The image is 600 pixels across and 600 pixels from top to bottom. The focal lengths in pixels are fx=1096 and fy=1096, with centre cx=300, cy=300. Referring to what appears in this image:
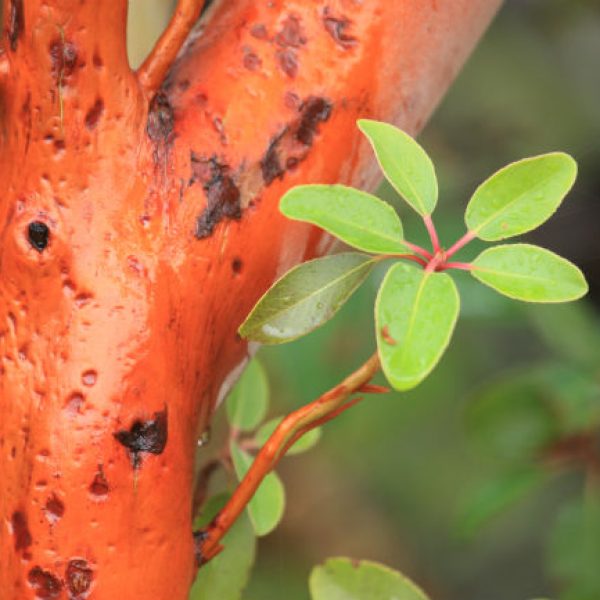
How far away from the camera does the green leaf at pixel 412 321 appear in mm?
431

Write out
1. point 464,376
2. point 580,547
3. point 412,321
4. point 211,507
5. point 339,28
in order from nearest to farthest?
point 412,321 → point 339,28 → point 211,507 → point 580,547 → point 464,376

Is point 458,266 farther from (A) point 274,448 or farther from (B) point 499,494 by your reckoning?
(B) point 499,494

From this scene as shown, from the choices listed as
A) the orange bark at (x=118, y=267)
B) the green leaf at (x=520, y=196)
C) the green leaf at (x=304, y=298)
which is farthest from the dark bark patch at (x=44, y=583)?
the green leaf at (x=520, y=196)

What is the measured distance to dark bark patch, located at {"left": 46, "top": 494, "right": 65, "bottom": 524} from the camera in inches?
18.8

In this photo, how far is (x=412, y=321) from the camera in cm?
45

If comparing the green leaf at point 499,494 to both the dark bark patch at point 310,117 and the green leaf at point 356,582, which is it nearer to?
the green leaf at point 356,582

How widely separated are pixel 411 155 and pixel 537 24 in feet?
5.23

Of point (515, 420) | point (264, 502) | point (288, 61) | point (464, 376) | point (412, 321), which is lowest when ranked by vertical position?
point (464, 376)

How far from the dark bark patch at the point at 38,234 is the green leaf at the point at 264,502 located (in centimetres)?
21

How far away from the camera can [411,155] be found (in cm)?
51

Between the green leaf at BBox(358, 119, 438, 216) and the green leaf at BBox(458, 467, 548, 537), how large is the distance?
67cm

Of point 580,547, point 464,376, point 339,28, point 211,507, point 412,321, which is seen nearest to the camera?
point 412,321

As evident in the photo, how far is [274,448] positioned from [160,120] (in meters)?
0.17

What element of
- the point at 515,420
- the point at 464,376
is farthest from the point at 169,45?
the point at 464,376
